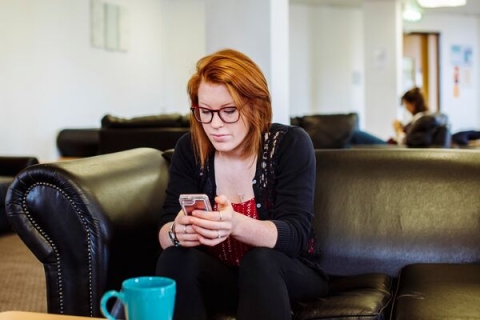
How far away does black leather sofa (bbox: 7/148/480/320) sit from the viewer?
1870 mm

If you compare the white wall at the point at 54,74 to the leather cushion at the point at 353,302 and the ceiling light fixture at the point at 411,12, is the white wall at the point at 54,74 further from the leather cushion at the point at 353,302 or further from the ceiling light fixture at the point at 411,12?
the leather cushion at the point at 353,302

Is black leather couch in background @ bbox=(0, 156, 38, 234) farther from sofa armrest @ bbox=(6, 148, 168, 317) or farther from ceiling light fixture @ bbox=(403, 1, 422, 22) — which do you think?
ceiling light fixture @ bbox=(403, 1, 422, 22)

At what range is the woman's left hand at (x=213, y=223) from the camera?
1565 mm

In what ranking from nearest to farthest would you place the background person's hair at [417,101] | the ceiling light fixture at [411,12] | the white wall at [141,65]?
1. the white wall at [141,65]
2. the background person's hair at [417,101]
3. the ceiling light fixture at [411,12]

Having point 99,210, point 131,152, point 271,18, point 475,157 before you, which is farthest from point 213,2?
point 99,210

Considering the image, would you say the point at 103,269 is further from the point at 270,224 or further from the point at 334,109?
the point at 334,109

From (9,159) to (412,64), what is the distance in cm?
832

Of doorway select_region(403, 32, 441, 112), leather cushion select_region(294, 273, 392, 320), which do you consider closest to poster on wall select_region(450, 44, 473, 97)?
doorway select_region(403, 32, 441, 112)

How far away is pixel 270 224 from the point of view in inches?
68.8

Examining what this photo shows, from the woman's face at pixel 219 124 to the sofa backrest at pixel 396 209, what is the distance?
616 mm

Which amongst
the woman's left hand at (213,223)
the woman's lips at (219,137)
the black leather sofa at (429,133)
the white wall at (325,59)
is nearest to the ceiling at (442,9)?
the white wall at (325,59)

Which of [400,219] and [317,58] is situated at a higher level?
[317,58]

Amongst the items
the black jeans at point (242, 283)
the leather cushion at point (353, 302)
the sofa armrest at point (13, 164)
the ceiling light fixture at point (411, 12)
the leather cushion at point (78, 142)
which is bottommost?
the leather cushion at point (353, 302)

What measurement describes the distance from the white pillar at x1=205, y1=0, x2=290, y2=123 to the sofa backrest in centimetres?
160
